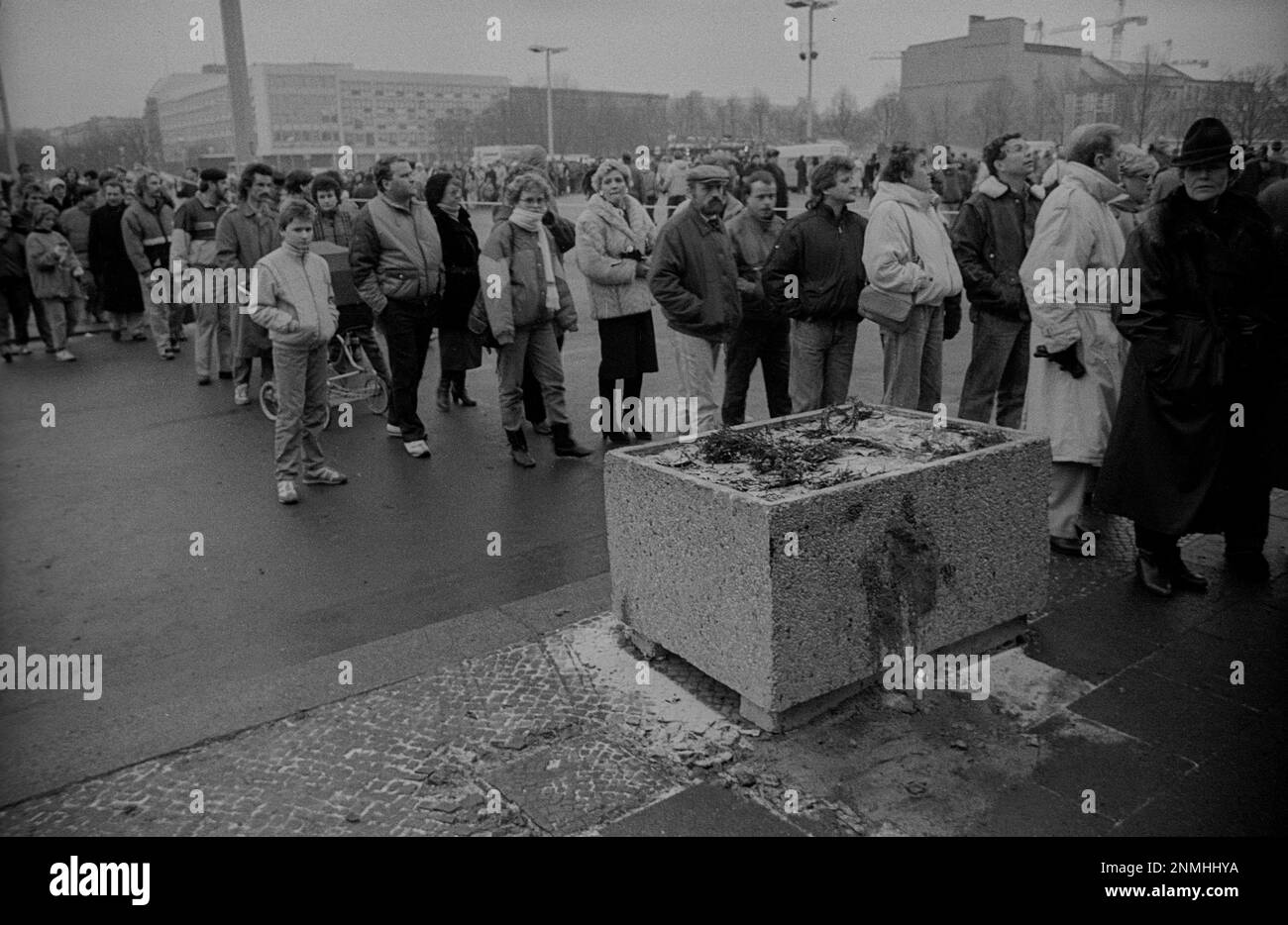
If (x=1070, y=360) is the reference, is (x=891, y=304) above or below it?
above

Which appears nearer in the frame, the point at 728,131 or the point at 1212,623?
the point at 1212,623

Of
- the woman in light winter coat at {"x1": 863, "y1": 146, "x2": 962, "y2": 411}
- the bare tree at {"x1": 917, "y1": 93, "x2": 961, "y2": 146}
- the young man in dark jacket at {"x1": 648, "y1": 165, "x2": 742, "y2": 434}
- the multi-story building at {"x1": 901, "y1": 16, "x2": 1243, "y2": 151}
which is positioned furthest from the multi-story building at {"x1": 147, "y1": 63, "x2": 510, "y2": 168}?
the woman in light winter coat at {"x1": 863, "y1": 146, "x2": 962, "y2": 411}

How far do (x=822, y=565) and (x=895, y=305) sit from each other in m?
3.16

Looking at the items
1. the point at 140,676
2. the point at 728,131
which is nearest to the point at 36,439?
the point at 140,676

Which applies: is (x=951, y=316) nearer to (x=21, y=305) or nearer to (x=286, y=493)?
(x=286, y=493)

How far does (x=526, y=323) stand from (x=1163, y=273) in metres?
4.14

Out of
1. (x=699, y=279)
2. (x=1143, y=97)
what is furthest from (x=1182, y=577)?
(x=1143, y=97)

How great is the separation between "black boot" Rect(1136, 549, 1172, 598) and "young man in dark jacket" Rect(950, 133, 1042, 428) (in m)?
1.90

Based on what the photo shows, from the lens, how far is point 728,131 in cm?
8669

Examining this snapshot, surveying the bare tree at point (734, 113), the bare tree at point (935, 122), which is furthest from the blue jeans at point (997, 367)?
the bare tree at point (734, 113)

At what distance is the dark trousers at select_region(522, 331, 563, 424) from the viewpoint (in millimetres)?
8281

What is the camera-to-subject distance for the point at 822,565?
368 cm
